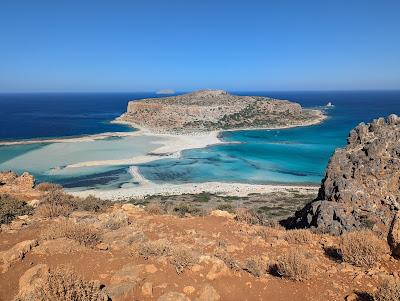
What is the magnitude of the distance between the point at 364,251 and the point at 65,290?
6132mm

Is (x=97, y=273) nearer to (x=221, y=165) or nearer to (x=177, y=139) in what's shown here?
(x=221, y=165)

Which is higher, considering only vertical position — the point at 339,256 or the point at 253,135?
the point at 339,256

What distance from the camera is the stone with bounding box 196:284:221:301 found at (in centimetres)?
645

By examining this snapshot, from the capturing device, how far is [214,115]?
110938 millimetres

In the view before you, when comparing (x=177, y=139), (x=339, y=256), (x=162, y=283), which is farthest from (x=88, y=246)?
(x=177, y=139)

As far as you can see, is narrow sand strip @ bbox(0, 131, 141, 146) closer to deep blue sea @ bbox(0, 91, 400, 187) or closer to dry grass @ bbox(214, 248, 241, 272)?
deep blue sea @ bbox(0, 91, 400, 187)

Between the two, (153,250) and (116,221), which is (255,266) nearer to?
(153,250)

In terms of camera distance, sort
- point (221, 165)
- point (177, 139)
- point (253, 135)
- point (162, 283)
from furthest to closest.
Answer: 1. point (253, 135)
2. point (177, 139)
3. point (221, 165)
4. point (162, 283)

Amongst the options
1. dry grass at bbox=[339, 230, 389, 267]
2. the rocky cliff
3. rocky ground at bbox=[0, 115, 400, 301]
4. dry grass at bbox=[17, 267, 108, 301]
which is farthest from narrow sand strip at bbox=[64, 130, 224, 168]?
dry grass at bbox=[17, 267, 108, 301]

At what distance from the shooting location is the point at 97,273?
23.9 feet

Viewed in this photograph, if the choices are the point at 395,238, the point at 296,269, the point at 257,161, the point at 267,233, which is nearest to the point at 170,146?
the point at 257,161

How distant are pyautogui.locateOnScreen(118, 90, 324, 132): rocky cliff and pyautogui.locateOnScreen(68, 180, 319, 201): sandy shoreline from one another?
173ft

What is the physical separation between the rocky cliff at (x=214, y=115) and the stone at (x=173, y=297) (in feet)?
294

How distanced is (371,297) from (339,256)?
2615 mm
